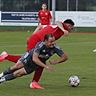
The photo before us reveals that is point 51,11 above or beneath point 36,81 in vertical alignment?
beneath

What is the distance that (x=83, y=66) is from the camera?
18.2 metres

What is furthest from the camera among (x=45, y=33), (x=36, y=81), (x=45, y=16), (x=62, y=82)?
(x=45, y=16)

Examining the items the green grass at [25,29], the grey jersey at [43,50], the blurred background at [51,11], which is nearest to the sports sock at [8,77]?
the grey jersey at [43,50]

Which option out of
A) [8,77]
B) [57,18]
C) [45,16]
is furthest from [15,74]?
[57,18]

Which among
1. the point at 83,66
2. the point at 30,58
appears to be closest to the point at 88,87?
the point at 30,58

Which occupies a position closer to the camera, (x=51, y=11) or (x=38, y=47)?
(x=38, y=47)

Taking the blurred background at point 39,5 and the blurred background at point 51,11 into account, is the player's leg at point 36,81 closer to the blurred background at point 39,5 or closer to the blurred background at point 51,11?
the blurred background at point 51,11

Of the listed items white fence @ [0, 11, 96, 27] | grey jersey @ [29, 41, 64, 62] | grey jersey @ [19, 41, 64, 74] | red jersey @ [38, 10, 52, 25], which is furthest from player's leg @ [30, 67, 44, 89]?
white fence @ [0, 11, 96, 27]

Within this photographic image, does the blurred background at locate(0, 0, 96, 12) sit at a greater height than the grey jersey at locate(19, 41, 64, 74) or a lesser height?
lesser

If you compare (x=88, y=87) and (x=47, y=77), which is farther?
(x=47, y=77)

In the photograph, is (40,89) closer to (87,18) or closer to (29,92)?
(29,92)

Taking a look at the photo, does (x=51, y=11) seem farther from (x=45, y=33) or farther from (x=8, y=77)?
(x=8, y=77)

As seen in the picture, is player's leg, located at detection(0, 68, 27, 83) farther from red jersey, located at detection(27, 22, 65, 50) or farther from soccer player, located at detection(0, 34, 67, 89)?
red jersey, located at detection(27, 22, 65, 50)

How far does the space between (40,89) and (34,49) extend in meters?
0.93
